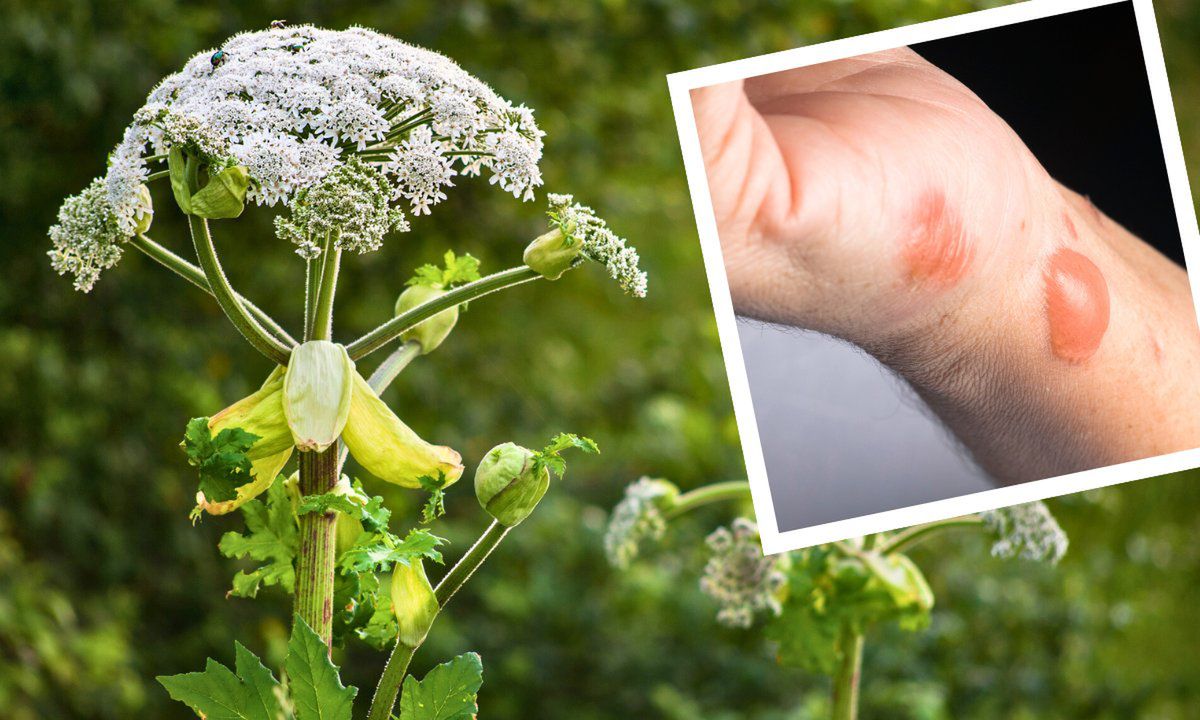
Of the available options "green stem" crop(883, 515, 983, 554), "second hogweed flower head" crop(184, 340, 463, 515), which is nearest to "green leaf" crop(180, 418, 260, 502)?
"second hogweed flower head" crop(184, 340, 463, 515)

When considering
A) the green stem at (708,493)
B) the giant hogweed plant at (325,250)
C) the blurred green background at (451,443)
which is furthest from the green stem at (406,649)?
the blurred green background at (451,443)

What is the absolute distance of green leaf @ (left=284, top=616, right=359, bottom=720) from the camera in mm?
544

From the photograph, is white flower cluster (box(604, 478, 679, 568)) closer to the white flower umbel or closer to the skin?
the skin

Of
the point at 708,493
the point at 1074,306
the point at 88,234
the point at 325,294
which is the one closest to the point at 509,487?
the point at 325,294

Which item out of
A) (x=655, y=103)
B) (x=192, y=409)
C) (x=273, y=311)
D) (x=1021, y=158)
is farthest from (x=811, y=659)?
(x=655, y=103)

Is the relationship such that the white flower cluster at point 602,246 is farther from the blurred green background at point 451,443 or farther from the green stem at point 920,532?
the blurred green background at point 451,443

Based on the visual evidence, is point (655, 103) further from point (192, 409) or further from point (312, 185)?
point (312, 185)

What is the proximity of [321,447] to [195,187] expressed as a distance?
14 cm

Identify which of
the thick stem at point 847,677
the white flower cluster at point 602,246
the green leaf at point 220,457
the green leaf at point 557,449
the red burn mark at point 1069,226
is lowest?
the thick stem at point 847,677

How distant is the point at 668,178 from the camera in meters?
2.91

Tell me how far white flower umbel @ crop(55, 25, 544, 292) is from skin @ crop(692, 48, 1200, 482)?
19cm

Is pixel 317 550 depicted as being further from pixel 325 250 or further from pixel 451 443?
pixel 451 443

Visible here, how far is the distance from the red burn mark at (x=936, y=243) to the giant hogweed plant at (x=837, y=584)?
203mm

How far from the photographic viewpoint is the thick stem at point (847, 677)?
2.80 feet
